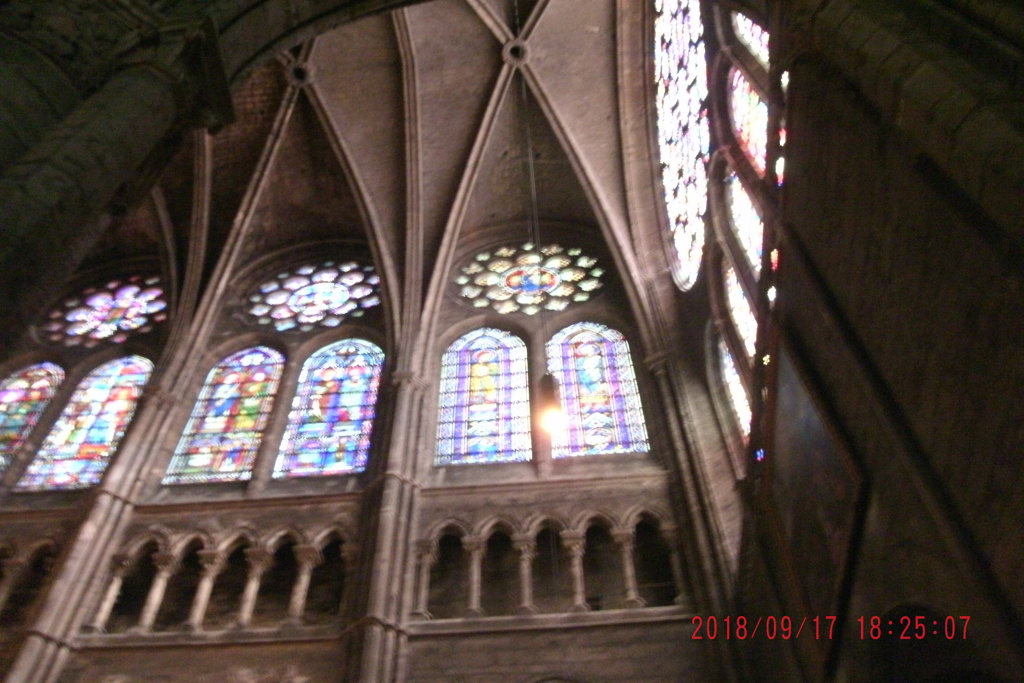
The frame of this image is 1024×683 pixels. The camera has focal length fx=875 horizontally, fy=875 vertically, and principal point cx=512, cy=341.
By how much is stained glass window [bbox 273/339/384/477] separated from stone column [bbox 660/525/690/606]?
4233 millimetres

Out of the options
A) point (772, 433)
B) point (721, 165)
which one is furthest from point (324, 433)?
point (772, 433)

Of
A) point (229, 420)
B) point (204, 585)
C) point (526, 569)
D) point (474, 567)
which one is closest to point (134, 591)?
point (204, 585)

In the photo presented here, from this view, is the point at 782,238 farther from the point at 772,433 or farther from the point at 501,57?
the point at 501,57

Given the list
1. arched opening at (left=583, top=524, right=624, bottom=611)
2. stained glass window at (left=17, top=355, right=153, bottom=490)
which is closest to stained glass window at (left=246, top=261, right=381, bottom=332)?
stained glass window at (left=17, top=355, right=153, bottom=490)

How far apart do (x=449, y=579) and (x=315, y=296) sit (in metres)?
7.10

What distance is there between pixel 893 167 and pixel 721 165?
5.74 m

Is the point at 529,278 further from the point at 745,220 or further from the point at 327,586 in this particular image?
the point at 327,586

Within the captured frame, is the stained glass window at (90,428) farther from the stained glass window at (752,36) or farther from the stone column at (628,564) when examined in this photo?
the stained glass window at (752,36)

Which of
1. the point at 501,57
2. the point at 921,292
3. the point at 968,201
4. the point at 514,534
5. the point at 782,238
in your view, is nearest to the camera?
the point at 968,201

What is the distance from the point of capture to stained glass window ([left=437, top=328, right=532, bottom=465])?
1198 cm

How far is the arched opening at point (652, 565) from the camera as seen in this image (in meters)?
9.85

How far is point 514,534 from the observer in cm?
1027

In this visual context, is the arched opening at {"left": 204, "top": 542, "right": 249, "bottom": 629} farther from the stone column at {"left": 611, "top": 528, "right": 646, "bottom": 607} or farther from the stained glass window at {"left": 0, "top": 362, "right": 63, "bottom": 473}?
the stone column at {"left": 611, "top": 528, "right": 646, "bottom": 607}

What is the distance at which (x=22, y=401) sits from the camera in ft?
45.7
